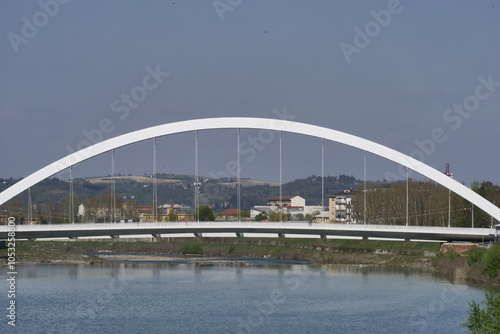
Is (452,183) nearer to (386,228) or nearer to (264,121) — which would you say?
(386,228)

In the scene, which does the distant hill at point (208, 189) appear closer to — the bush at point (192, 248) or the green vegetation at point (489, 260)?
the bush at point (192, 248)

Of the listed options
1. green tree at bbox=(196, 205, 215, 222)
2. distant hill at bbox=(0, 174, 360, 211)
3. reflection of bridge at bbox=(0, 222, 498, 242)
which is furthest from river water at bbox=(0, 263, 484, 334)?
distant hill at bbox=(0, 174, 360, 211)

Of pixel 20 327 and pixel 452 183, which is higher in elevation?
pixel 452 183

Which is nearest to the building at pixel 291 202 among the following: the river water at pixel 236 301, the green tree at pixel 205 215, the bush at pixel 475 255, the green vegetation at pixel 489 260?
the green tree at pixel 205 215

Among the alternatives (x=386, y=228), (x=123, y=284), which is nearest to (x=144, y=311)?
(x=123, y=284)

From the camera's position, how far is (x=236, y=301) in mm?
33906

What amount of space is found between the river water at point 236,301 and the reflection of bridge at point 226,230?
1961mm

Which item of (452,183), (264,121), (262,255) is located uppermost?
(264,121)

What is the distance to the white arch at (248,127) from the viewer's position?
4241 cm

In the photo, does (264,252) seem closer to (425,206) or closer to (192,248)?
(192,248)

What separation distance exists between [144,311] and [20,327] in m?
4.73

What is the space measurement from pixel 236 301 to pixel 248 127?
11.5 m

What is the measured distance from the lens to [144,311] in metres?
31.7

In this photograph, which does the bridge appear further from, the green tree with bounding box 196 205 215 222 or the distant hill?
the distant hill
